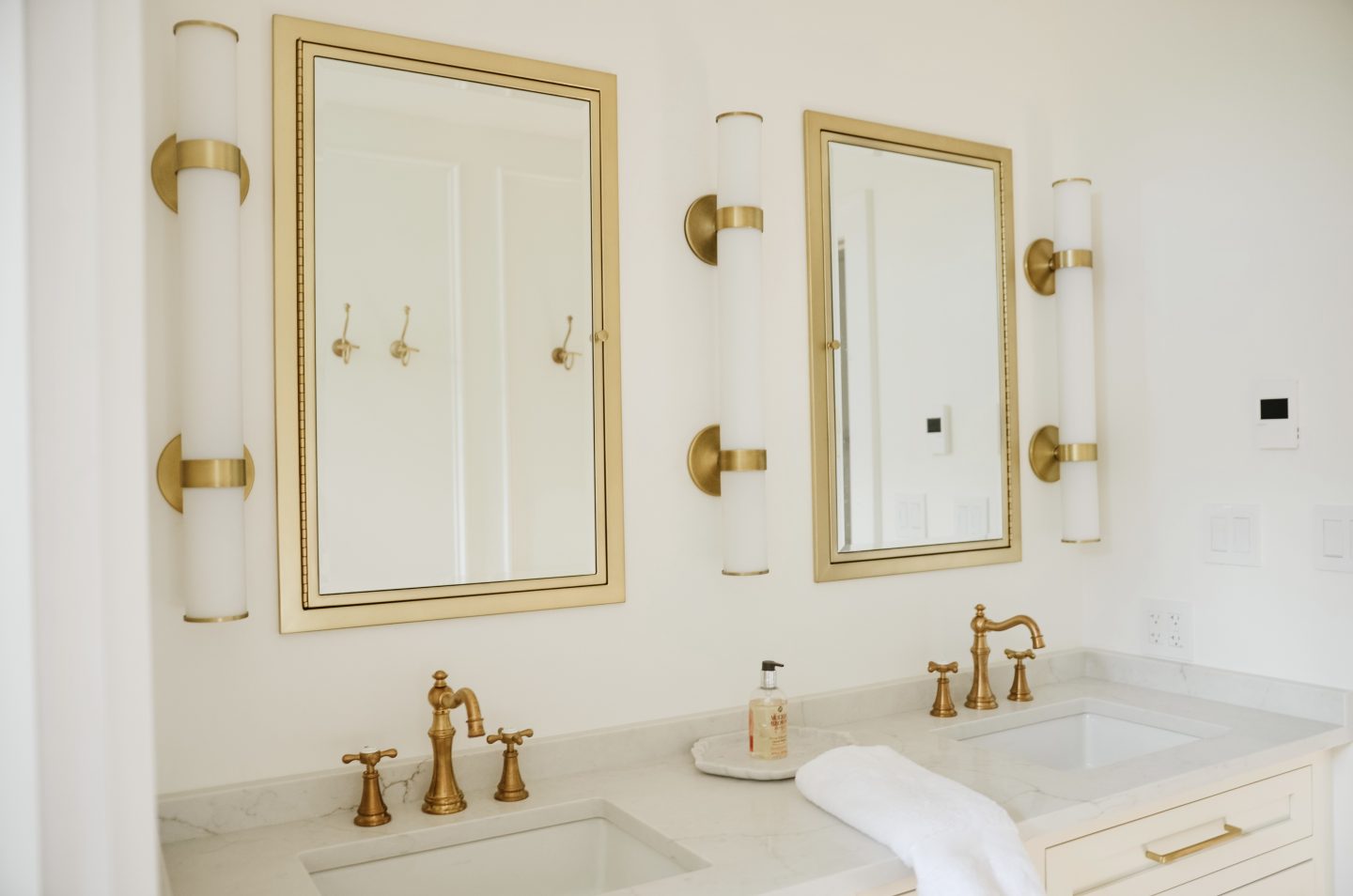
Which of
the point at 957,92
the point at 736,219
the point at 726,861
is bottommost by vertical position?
the point at 726,861

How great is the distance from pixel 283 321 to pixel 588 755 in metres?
0.80

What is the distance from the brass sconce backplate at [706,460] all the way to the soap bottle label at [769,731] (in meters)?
0.37

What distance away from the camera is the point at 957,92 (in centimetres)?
204

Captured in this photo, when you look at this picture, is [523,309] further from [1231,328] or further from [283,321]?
[1231,328]

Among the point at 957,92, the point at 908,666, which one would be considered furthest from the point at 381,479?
the point at 957,92

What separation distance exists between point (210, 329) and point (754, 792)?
3.22 feet

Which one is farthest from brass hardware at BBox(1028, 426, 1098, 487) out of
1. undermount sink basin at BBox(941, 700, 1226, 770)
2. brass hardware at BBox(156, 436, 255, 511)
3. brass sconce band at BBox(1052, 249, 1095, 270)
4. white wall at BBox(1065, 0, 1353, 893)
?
brass hardware at BBox(156, 436, 255, 511)

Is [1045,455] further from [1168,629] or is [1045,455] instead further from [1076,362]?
[1168,629]

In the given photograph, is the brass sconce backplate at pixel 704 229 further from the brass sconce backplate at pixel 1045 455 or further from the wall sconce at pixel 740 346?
the brass sconce backplate at pixel 1045 455

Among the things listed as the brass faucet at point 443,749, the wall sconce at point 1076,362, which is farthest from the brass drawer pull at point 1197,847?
the brass faucet at point 443,749

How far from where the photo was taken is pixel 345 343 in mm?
1416

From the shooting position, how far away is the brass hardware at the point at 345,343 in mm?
1411

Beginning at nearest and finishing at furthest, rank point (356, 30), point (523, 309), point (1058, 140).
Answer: point (356, 30) → point (523, 309) → point (1058, 140)

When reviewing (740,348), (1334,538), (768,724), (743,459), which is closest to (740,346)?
(740,348)
